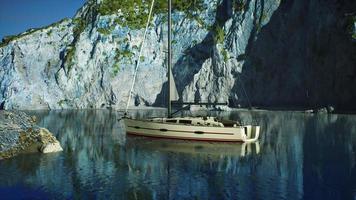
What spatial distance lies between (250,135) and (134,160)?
16.5 metres

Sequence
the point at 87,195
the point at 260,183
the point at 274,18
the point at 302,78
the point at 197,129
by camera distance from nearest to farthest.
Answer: the point at 87,195
the point at 260,183
the point at 197,129
the point at 302,78
the point at 274,18

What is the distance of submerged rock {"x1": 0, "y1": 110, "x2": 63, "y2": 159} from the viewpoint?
119 feet

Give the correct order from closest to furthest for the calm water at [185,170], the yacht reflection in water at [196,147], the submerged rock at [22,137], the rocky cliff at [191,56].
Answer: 1. the calm water at [185,170]
2. the submerged rock at [22,137]
3. the yacht reflection in water at [196,147]
4. the rocky cliff at [191,56]

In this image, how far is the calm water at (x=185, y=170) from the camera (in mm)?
23797

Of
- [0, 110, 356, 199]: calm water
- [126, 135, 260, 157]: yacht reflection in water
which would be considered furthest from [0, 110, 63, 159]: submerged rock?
[126, 135, 260, 157]: yacht reflection in water

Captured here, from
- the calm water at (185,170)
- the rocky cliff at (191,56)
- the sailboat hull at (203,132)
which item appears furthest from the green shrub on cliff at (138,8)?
the calm water at (185,170)

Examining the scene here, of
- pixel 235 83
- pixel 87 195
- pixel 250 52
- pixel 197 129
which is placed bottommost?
pixel 87 195

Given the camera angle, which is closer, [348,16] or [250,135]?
[250,135]

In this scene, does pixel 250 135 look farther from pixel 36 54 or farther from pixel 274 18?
pixel 36 54

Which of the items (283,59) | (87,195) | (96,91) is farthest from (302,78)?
(87,195)

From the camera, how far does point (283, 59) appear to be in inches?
4316

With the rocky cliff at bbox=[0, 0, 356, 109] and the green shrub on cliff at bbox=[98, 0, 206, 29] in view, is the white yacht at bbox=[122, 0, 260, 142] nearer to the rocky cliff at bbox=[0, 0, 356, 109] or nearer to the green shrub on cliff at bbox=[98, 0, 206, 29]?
the rocky cliff at bbox=[0, 0, 356, 109]

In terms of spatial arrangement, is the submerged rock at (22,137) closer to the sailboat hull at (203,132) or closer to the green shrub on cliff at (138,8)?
the sailboat hull at (203,132)

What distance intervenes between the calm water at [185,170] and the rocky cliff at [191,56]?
193 feet
